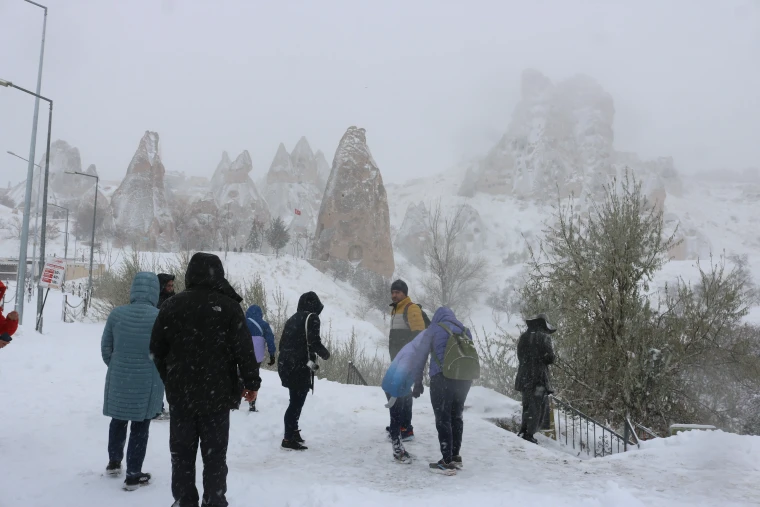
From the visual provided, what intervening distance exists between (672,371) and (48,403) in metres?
10.7

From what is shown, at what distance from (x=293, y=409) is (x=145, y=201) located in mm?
82461

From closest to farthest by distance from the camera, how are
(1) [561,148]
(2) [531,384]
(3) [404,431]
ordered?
(3) [404,431] < (2) [531,384] < (1) [561,148]

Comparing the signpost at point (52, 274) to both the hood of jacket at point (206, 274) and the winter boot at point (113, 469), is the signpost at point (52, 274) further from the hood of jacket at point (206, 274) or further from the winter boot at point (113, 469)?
the hood of jacket at point (206, 274)

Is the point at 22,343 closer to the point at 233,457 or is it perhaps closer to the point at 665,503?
the point at 233,457

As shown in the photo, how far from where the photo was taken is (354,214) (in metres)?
60.6

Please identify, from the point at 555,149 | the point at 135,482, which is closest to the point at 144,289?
the point at 135,482

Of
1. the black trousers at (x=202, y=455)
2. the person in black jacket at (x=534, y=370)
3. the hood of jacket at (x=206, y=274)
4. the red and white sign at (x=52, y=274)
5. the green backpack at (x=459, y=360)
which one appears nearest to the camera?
the black trousers at (x=202, y=455)

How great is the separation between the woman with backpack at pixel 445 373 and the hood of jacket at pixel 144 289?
93.1 inches

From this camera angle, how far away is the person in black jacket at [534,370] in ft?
23.1

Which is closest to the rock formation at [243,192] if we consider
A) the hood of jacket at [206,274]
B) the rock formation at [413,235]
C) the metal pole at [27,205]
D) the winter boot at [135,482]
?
the rock formation at [413,235]

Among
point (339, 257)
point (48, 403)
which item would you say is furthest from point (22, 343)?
point (339, 257)

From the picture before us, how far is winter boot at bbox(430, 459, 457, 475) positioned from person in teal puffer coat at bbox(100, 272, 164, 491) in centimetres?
261

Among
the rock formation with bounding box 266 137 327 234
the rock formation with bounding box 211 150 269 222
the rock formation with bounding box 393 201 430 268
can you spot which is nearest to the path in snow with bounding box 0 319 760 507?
the rock formation with bounding box 393 201 430 268

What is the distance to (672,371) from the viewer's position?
1027 centimetres
